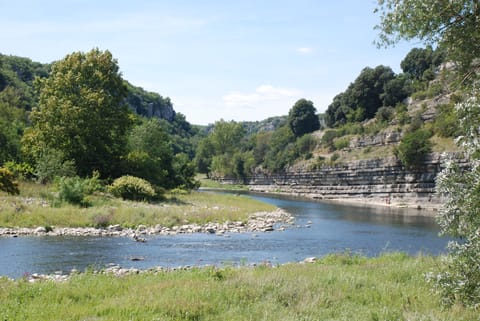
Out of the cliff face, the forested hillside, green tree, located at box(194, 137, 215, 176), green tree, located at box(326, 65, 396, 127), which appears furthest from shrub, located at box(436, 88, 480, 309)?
green tree, located at box(194, 137, 215, 176)

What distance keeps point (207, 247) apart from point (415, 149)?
145 ft

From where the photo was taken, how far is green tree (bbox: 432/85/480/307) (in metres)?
8.27

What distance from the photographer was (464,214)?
342 inches

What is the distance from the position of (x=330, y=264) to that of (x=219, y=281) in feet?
18.5

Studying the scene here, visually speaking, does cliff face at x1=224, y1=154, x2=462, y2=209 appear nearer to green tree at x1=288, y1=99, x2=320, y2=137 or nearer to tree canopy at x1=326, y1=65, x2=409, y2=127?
tree canopy at x1=326, y1=65, x2=409, y2=127

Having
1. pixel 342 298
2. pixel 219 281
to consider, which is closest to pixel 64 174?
pixel 219 281

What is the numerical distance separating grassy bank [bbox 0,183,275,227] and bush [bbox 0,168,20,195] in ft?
2.14

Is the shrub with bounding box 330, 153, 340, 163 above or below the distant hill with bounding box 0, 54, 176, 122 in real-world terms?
below

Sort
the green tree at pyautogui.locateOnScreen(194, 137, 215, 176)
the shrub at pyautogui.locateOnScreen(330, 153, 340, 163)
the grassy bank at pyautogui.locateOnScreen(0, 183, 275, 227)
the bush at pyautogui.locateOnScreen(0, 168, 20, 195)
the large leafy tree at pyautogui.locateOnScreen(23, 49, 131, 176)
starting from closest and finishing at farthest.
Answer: the grassy bank at pyautogui.locateOnScreen(0, 183, 275, 227) → the bush at pyautogui.locateOnScreen(0, 168, 20, 195) → the large leafy tree at pyautogui.locateOnScreen(23, 49, 131, 176) → the shrub at pyautogui.locateOnScreen(330, 153, 340, 163) → the green tree at pyautogui.locateOnScreen(194, 137, 215, 176)

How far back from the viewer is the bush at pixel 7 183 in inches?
1325

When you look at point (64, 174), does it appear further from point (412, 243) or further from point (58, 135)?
point (412, 243)

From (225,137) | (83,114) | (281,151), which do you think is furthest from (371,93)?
(225,137)

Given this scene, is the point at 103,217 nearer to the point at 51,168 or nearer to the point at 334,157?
the point at 51,168

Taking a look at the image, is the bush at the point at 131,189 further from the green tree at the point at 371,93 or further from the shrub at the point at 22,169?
the green tree at the point at 371,93
